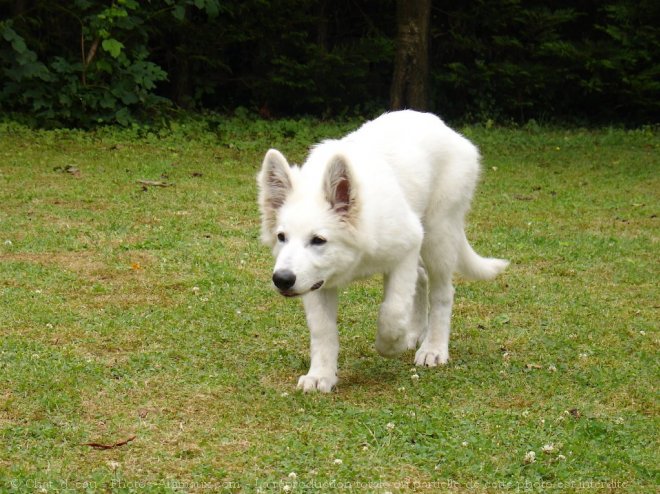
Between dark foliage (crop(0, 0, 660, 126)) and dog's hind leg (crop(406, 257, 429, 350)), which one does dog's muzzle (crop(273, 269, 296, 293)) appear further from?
dark foliage (crop(0, 0, 660, 126))

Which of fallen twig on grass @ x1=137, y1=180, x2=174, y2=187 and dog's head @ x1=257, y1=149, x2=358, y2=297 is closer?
dog's head @ x1=257, y1=149, x2=358, y2=297

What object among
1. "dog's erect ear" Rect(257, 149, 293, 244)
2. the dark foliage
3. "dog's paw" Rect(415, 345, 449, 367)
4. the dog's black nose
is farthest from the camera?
the dark foliage

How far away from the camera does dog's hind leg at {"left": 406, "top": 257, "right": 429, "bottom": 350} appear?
682cm

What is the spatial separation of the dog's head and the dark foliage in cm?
1043

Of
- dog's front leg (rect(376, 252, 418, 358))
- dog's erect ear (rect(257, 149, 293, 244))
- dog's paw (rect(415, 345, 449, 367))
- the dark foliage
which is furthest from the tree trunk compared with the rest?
dog's erect ear (rect(257, 149, 293, 244))

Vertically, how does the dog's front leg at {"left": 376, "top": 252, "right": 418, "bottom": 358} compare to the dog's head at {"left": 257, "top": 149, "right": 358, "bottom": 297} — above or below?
below

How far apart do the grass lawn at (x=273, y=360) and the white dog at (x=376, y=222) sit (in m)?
0.34

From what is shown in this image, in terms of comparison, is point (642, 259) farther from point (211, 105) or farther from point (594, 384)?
point (211, 105)

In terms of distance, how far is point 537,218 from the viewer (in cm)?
1084

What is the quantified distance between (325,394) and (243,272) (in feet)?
9.45

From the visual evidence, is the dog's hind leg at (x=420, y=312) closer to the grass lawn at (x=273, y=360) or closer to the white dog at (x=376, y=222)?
the white dog at (x=376, y=222)

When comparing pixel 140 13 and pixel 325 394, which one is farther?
pixel 140 13

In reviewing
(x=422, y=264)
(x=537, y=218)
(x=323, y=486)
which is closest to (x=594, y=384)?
(x=422, y=264)

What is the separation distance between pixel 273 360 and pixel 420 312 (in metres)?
1.22
